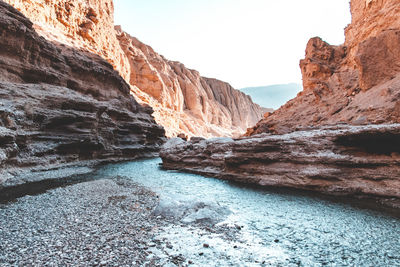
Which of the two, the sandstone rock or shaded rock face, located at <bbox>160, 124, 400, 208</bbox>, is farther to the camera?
the sandstone rock

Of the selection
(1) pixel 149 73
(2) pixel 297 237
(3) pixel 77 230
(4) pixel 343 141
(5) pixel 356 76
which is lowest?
Answer: (2) pixel 297 237

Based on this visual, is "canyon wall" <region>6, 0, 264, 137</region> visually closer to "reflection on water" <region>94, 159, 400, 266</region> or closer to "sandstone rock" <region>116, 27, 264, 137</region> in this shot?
"sandstone rock" <region>116, 27, 264, 137</region>

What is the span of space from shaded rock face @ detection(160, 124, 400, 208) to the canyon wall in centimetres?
3176

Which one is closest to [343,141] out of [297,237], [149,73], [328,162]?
[328,162]

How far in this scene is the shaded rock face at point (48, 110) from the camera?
1418 centimetres

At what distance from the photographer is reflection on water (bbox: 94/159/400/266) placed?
4711 millimetres

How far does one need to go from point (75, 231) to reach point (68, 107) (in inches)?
688

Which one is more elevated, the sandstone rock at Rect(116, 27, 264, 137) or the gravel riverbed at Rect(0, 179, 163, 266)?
the sandstone rock at Rect(116, 27, 264, 137)

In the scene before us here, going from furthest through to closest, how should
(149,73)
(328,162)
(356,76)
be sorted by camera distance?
(149,73)
(356,76)
(328,162)

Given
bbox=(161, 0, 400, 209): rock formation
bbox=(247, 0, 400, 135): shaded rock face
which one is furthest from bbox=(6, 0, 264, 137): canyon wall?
bbox=(247, 0, 400, 135): shaded rock face

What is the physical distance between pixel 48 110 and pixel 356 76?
107 ft

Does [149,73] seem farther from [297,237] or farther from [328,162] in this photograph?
[297,237]

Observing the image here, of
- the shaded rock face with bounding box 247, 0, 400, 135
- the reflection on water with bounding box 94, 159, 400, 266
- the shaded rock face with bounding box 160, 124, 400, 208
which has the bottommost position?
the reflection on water with bounding box 94, 159, 400, 266

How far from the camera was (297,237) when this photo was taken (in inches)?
229
